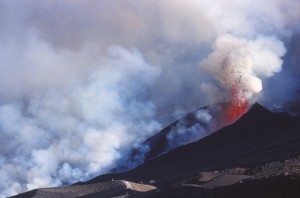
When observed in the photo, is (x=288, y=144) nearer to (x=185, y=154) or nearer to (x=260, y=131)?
(x=260, y=131)

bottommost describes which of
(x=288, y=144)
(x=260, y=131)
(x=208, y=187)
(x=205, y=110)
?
(x=208, y=187)

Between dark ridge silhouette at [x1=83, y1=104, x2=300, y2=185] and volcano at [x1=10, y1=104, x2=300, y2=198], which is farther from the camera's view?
dark ridge silhouette at [x1=83, y1=104, x2=300, y2=185]

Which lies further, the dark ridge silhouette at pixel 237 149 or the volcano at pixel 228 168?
the dark ridge silhouette at pixel 237 149

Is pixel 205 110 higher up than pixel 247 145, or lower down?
higher up

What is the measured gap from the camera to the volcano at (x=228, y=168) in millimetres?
36094

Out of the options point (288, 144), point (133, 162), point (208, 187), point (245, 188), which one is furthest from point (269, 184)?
point (133, 162)

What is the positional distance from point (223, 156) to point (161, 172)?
29.2 feet

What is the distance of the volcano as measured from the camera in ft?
118

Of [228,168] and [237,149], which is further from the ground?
[237,149]

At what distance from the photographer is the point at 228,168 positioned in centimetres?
5278

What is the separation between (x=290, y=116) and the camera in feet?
233

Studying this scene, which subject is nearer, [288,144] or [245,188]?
[245,188]

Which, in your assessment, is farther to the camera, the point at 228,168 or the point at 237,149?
the point at 237,149

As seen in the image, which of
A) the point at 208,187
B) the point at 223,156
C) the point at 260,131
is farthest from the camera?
the point at 260,131
